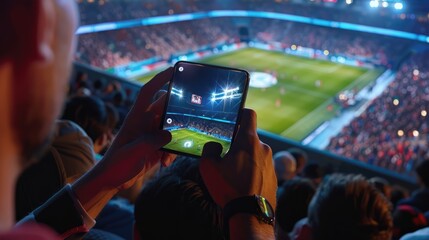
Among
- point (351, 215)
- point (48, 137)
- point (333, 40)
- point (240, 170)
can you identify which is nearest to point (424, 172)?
point (351, 215)

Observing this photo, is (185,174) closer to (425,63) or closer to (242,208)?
(242,208)

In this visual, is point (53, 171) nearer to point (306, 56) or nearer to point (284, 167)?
point (284, 167)

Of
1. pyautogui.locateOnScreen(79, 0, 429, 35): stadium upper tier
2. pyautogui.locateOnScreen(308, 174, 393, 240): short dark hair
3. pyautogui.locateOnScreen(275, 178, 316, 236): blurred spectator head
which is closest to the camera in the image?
pyautogui.locateOnScreen(308, 174, 393, 240): short dark hair

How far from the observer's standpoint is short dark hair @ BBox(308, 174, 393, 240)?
1.92 metres

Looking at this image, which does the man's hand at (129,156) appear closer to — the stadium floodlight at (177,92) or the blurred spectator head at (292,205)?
the stadium floodlight at (177,92)

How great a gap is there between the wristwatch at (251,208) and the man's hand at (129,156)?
0.42 meters

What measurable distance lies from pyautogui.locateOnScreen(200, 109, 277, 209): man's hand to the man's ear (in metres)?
Answer: 0.77

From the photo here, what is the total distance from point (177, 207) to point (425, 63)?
28800 millimetres

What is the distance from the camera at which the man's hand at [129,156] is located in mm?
1590

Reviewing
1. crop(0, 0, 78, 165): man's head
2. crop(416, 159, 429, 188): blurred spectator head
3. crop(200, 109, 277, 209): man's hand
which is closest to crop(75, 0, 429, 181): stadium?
crop(416, 159, 429, 188): blurred spectator head

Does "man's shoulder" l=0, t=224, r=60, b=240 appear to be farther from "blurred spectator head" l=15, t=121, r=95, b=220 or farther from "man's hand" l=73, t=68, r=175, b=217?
"blurred spectator head" l=15, t=121, r=95, b=220

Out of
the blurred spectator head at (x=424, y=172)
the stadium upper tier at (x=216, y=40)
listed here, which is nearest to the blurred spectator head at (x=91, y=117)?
the blurred spectator head at (x=424, y=172)

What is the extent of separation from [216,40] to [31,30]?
115ft

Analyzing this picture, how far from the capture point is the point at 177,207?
4.90 feet
